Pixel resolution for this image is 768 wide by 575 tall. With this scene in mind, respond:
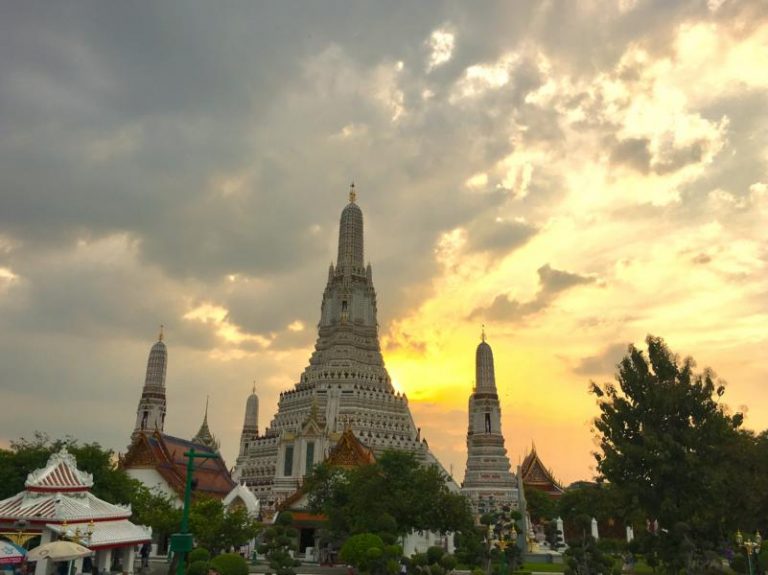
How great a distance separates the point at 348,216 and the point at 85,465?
61.7m

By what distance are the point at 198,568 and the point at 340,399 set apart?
52.5m

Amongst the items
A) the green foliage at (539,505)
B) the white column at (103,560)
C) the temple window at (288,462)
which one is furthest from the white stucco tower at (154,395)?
the white column at (103,560)

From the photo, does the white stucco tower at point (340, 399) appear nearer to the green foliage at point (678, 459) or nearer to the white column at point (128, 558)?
the white column at point (128, 558)

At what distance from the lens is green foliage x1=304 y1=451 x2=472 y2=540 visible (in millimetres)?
40062

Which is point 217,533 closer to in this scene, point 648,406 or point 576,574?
point 576,574

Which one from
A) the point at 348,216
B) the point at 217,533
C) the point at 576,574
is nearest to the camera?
the point at 576,574

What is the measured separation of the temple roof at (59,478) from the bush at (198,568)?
7674 millimetres

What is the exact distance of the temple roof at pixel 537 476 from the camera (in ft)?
296

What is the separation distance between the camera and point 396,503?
40.1m

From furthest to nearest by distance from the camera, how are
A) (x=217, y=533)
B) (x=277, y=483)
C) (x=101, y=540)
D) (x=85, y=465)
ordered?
(x=277, y=483) → (x=85, y=465) → (x=217, y=533) → (x=101, y=540)

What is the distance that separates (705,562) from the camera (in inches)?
1366

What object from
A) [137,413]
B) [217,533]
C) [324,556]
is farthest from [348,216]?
[217,533]

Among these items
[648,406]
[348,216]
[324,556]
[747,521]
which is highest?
[348,216]

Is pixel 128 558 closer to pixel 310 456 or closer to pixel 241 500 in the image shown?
pixel 241 500
